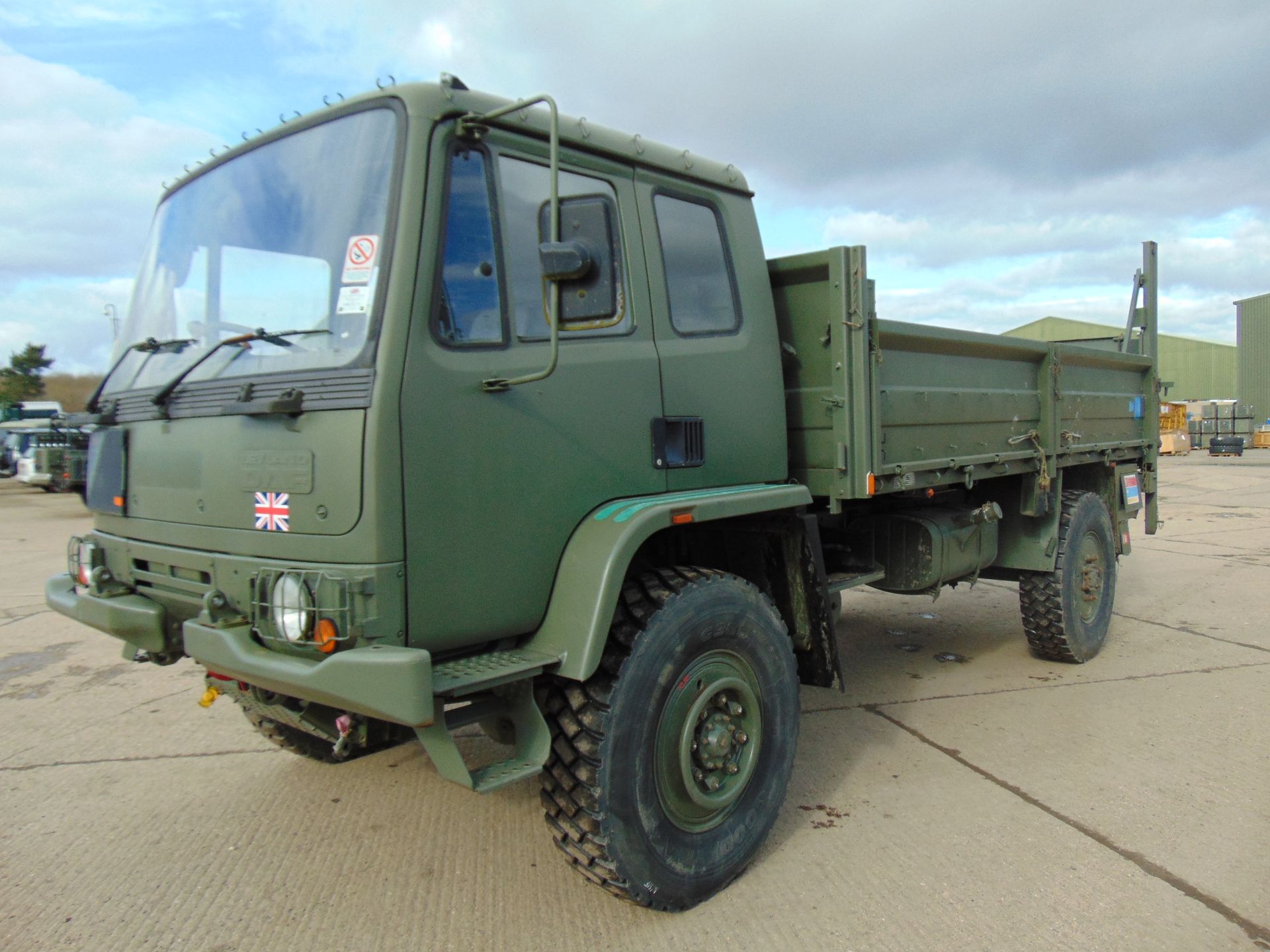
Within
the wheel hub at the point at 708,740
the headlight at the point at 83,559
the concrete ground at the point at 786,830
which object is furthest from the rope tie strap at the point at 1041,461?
the headlight at the point at 83,559

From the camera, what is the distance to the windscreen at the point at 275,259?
2.59 m

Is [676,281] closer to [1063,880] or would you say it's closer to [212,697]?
[212,697]

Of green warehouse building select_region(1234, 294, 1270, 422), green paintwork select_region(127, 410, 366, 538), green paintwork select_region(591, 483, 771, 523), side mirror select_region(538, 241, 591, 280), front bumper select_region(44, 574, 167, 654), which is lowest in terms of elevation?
Answer: front bumper select_region(44, 574, 167, 654)

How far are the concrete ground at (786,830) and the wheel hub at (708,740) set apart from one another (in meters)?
0.34

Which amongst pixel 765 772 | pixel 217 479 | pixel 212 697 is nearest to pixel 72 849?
pixel 212 697

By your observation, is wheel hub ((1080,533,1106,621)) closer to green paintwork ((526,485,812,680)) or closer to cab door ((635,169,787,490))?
cab door ((635,169,787,490))

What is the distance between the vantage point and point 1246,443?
109 feet

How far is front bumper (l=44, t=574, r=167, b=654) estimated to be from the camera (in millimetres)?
3020

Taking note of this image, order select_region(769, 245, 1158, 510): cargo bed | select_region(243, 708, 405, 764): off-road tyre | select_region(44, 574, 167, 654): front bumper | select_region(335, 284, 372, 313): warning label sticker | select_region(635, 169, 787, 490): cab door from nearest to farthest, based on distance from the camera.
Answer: select_region(335, 284, 372, 313): warning label sticker, select_region(44, 574, 167, 654): front bumper, select_region(635, 169, 787, 490): cab door, select_region(769, 245, 1158, 510): cargo bed, select_region(243, 708, 405, 764): off-road tyre

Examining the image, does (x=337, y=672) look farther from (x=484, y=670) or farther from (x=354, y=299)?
(x=354, y=299)

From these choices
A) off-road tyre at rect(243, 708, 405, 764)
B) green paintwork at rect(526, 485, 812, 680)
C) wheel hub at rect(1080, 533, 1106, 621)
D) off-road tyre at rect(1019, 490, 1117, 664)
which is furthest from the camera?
wheel hub at rect(1080, 533, 1106, 621)

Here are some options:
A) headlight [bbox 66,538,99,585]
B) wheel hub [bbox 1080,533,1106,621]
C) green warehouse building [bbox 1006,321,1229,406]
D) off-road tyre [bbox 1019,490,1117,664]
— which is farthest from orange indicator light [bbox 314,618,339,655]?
green warehouse building [bbox 1006,321,1229,406]

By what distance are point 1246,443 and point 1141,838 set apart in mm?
36469

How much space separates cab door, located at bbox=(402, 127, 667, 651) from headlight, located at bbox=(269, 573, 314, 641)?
0.29 metres
